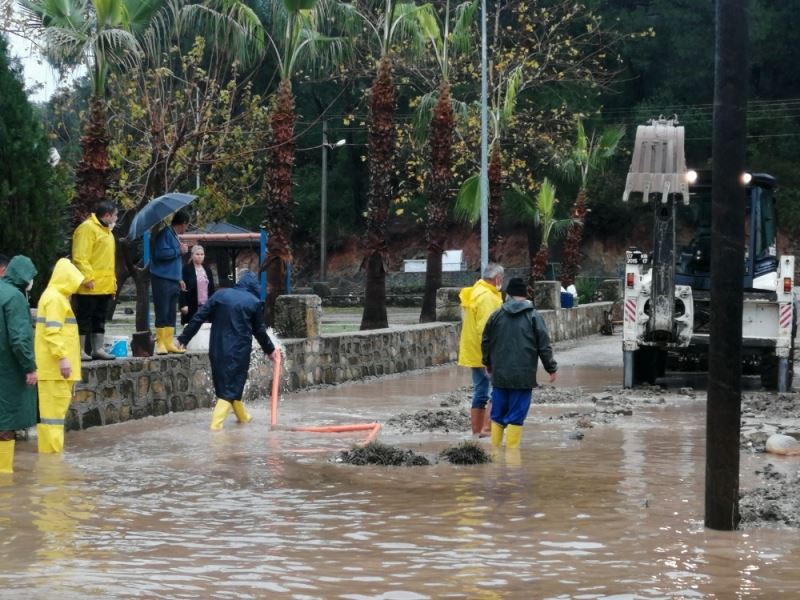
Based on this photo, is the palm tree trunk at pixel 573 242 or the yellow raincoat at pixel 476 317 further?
the palm tree trunk at pixel 573 242

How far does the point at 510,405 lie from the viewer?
12914mm

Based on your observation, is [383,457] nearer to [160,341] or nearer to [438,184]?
[160,341]

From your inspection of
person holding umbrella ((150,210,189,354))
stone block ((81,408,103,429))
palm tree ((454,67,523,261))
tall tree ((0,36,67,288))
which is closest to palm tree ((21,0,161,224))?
tall tree ((0,36,67,288))

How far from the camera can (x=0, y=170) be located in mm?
16703

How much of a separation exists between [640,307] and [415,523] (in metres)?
10.9

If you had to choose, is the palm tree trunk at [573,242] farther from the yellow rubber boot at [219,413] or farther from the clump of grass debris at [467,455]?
the clump of grass debris at [467,455]

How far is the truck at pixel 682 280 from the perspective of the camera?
751 inches

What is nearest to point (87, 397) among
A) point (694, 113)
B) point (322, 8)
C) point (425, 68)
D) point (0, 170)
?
point (0, 170)

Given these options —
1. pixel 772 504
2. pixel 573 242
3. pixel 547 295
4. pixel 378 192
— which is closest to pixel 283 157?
pixel 378 192

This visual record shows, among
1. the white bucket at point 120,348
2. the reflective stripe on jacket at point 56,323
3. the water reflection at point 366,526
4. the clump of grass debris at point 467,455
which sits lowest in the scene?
the water reflection at point 366,526

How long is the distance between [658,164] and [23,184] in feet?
28.6

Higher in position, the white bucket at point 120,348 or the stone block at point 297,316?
the stone block at point 297,316

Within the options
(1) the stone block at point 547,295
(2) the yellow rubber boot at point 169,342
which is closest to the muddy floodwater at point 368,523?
(2) the yellow rubber boot at point 169,342

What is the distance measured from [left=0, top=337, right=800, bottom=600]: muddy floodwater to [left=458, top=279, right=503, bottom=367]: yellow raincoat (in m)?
0.86
